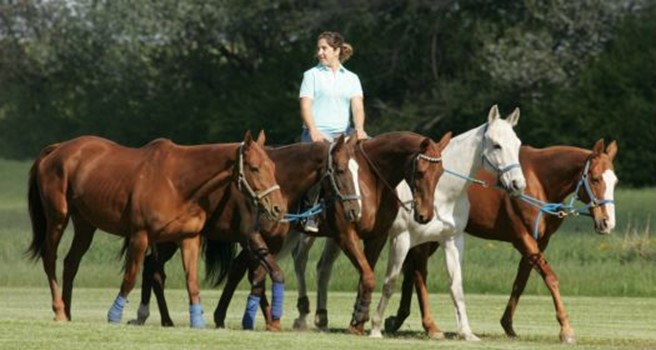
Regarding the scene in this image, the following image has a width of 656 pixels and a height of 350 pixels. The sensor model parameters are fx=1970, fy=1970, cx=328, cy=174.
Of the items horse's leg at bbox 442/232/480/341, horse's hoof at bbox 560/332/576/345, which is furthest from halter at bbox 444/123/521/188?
horse's hoof at bbox 560/332/576/345

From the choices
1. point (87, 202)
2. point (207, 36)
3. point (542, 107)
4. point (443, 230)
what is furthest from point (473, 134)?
point (207, 36)

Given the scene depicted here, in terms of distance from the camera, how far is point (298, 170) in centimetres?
1656

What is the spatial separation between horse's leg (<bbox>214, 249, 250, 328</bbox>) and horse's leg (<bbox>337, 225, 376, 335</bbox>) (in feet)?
4.39

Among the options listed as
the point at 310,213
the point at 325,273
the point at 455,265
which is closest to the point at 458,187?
the point at 455,265

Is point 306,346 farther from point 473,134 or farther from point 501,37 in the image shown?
point 501,37

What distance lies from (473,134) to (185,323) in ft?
11.1

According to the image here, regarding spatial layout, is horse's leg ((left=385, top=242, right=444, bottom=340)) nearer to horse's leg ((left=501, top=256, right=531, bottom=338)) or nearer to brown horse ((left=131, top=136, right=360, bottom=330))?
horse's leg ((left=501, top=256, right=531, bottom=338))

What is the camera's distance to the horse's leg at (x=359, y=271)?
15992mm

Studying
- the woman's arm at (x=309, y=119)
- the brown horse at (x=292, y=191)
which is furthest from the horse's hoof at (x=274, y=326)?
the woman's arm at (x=309, y=119)

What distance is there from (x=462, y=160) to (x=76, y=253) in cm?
375

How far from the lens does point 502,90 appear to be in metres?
51.8

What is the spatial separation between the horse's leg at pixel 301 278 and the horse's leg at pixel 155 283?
114 cm

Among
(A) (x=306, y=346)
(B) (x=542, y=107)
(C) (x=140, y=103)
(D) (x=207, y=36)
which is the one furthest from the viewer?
(C) (x=140, y=103)

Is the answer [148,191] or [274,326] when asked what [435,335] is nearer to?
[274,326]
